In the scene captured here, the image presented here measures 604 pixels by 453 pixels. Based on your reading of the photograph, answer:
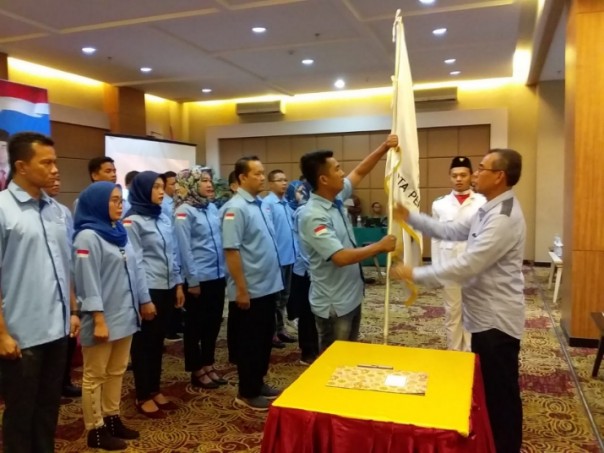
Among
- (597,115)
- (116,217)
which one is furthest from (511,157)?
(597,115)

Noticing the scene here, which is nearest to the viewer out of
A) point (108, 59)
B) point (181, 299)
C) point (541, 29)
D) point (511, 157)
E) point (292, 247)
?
point (511, 157)

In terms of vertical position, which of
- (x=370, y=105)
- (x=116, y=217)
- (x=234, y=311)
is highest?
(x=370, y=105)

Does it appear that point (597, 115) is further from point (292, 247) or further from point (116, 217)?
point (116, 217)

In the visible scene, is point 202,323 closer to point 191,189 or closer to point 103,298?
point 191,189

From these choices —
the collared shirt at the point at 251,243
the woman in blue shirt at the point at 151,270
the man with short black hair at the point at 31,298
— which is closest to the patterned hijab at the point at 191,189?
the woman in blue shirt at the point at 151,270

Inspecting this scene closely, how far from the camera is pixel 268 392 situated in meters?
3.35

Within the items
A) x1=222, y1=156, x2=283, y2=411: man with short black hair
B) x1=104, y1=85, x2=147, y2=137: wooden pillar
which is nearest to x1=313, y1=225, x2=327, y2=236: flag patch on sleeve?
x1=222, y1=156, x2=283, y2=411: man with short black hair

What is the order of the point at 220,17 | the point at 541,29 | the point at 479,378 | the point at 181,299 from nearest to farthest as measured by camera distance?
the point at 479,378 < the point at 181,299 < the point at 220,17 < the point at 541,29

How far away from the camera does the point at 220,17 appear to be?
→ 17.8ft

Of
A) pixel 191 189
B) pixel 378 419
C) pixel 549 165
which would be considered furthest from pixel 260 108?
pixel 378 419

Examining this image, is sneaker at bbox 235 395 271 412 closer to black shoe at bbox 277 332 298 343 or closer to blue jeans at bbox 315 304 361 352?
blue jeans at bbox 315 304 361 352

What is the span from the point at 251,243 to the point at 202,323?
2.74 feet

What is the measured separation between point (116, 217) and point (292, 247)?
2.26 meters

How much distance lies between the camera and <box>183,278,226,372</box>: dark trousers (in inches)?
142
